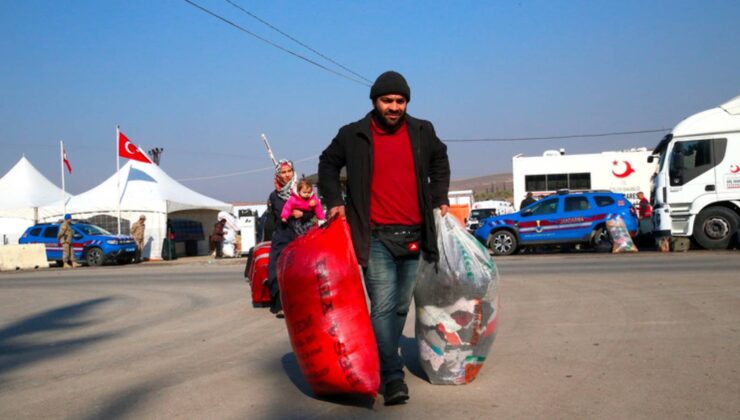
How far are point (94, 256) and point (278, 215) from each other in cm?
1860

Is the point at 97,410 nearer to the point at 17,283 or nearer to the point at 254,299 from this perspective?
the point at 254,299

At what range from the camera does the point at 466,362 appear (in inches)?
187

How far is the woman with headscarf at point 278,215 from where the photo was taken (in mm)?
8461

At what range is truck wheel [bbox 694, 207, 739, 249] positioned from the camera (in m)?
17.4

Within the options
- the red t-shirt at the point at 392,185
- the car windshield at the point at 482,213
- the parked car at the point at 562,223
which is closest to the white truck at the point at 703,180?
the parked car at the point at 562,223

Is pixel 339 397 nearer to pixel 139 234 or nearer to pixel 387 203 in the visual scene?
pixel 387 203

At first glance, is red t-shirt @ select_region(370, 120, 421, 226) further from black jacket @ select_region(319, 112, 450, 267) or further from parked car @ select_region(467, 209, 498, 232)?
parked car @ select_region(467, 209, 498, 232)

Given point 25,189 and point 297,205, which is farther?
point 25,189

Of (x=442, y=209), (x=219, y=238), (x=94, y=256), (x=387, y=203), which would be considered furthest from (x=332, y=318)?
(x=94, y=256)

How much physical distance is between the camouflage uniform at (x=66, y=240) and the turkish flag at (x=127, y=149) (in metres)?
5.59

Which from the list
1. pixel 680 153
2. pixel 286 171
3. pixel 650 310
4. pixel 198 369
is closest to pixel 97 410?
pixel 198 369

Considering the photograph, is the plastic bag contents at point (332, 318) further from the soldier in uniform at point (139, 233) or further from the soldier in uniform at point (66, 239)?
the soldier in uniform at point (139, 233)

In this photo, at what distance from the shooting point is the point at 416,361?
18.8ft

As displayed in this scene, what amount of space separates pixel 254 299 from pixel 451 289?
5.47 meters
